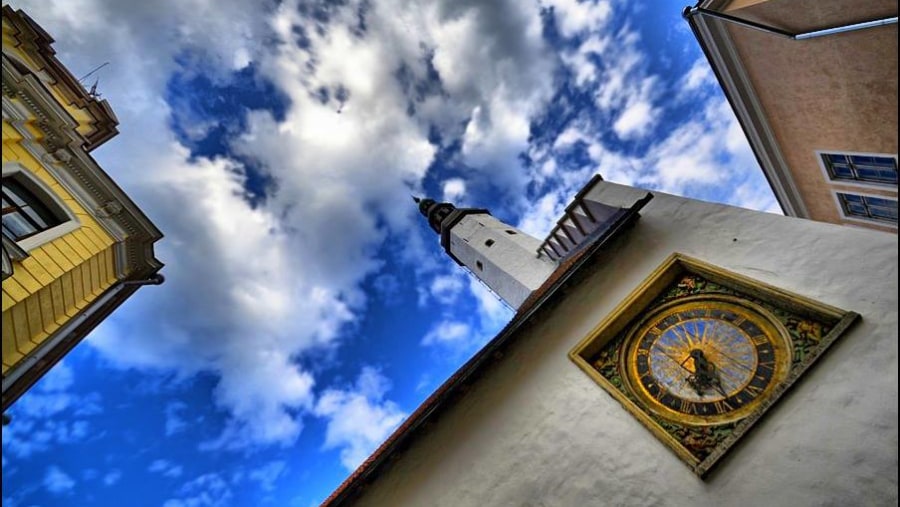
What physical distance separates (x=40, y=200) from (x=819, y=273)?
11.8m

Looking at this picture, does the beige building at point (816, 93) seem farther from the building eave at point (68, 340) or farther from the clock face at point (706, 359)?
the building eave at point (68, 340)

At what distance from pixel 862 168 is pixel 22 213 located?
1762 centimetres

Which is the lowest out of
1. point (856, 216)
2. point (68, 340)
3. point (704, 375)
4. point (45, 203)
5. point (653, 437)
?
point (68, 340)

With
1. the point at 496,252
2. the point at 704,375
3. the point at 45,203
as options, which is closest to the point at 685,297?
the point at 704,375

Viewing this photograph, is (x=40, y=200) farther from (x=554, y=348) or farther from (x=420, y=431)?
(x=554, y=348)

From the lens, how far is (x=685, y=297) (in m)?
5.76

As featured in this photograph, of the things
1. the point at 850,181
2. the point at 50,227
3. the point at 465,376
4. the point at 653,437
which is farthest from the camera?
the point at 850,181

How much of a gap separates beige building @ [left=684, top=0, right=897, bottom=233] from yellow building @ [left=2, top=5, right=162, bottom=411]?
14.2 m

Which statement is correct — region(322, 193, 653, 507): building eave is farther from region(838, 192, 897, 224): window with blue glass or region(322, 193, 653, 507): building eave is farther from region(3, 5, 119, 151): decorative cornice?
region(3, 5, 119, 151): decorative cornice

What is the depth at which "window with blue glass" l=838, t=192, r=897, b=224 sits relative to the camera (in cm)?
985

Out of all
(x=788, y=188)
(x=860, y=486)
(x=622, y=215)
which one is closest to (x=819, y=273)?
(x=860, y=486)

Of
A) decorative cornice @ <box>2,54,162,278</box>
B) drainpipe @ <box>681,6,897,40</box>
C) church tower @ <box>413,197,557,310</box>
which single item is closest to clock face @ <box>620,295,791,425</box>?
drainpipe @ <box>681,6,897,40</box>

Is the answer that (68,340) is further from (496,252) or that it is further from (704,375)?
(496,252)

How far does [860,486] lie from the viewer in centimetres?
360
